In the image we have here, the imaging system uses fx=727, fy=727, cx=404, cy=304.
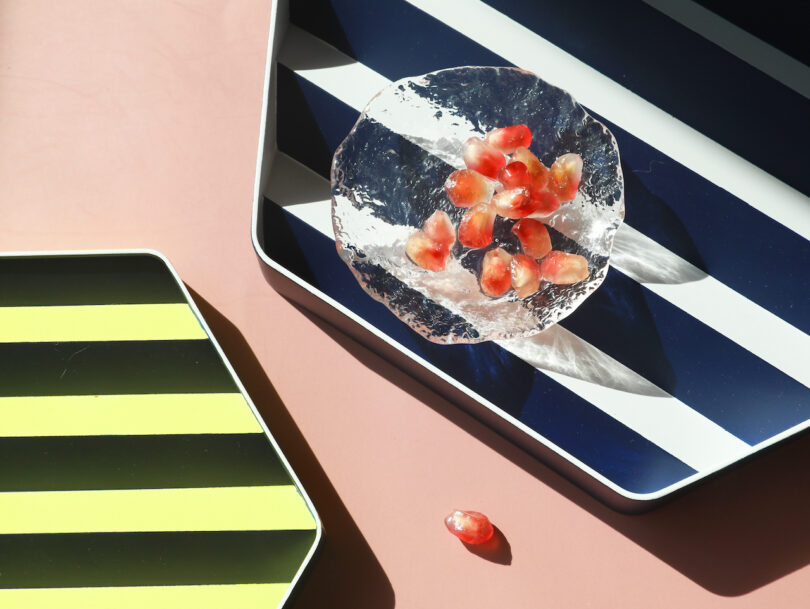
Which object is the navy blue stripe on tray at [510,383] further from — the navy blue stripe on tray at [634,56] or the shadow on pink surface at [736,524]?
the navy blue stripe on tray at [634,56]

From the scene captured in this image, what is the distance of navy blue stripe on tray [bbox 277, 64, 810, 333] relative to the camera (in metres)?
1.23

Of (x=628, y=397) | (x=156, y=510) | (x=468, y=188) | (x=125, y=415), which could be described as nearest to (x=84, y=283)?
(x=125, y=415)

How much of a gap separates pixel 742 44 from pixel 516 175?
1.49ft

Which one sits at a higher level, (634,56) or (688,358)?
(634,56)

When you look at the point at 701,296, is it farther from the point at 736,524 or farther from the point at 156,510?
the point at 156,510

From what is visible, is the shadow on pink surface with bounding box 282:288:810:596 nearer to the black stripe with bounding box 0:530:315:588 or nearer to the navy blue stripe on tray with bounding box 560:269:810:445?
the navy blue stripe on tray with bounding box 560:269:810:445

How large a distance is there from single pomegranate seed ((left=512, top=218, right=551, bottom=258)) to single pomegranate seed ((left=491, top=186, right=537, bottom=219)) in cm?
2

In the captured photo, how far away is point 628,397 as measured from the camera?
1247mm

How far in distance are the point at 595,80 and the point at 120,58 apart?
2.91ft

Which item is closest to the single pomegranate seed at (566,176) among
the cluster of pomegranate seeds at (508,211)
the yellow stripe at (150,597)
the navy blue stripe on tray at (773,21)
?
the cluster of pomegranate seeds at (508,211)

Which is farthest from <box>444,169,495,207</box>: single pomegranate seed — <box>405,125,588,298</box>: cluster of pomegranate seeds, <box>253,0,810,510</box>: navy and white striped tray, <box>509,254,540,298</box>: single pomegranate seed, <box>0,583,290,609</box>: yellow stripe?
<box>0,583,290,609</box>: yellow stripe

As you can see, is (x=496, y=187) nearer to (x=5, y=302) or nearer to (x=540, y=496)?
(x=540, y=496)

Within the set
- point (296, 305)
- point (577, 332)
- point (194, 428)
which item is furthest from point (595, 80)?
point (194, 428)

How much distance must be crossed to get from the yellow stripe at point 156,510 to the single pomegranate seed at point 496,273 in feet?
1.55
